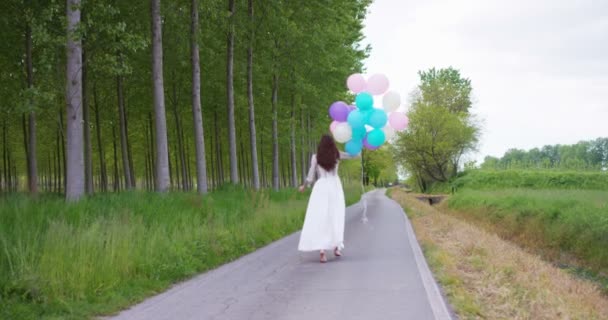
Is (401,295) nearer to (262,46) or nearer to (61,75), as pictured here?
(61,75)

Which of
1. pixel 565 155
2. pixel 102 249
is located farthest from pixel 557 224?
pixel 565 155

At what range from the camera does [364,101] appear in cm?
1237

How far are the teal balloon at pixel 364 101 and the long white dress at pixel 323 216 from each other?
3127 millimetres

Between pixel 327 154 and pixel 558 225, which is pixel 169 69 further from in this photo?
pixel 558 225

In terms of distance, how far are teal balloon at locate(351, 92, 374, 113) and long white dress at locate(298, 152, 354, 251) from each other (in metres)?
3.13

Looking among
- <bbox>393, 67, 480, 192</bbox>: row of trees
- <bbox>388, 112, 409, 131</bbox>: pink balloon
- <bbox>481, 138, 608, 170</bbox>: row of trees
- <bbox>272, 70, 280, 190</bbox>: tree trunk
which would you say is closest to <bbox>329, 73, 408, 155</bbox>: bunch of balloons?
<bbox>388, 112, 409, 131</bbox>: pink balloon

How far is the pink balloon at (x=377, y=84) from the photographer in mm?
12961

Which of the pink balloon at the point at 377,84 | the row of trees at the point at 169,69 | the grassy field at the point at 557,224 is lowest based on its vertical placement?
the grassy field at the point at 557,224

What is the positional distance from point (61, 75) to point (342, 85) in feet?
62.3

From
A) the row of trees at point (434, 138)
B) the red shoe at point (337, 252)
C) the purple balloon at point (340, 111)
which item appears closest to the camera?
the red shoe at point (337, 252)

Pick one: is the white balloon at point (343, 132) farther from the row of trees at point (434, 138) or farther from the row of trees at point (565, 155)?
the row of trees at point (434, 138)

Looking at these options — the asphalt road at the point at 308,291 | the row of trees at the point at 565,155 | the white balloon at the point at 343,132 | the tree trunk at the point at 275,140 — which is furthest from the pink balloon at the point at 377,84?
the row of trees at the point at 565,155

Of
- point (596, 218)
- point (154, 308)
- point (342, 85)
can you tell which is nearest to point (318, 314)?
point (154, 308)

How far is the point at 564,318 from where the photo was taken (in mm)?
5121
